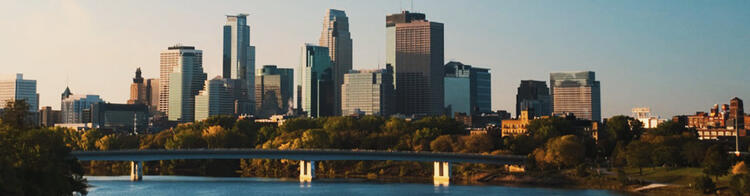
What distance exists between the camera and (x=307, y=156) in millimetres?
173750

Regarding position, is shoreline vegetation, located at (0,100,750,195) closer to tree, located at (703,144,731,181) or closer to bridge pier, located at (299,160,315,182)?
tree, located at (703,144,731,181)

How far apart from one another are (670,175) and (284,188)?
5413 cm

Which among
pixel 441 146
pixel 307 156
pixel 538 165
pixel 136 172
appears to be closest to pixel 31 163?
pixel 136 172

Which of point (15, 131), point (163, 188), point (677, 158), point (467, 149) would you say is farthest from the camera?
point (467, 149)

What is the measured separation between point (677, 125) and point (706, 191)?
75.8 meters

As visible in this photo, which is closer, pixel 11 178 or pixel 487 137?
pixel 11 178

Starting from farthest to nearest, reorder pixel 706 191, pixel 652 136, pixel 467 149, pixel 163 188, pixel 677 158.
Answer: pixel 467 149, pixel 652 136, pixel 677 158, pixel 163 188, pixel 706 191

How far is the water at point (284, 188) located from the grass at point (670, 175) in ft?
38.0

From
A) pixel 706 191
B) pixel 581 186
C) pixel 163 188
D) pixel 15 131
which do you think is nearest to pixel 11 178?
pixel 15 131

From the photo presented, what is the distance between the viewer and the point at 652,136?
18150 cm

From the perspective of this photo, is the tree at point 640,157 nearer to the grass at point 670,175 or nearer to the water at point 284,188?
the grass at point 670,175

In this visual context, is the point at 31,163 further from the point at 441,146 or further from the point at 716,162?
the point at 441,146

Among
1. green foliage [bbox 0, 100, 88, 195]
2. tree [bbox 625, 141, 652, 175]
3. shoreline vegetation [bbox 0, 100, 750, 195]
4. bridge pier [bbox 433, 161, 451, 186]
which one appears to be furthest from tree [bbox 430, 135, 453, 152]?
green foliage [bbox 0, 100, 88, 195]

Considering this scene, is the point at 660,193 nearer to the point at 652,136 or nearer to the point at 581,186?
the point at 581,186
